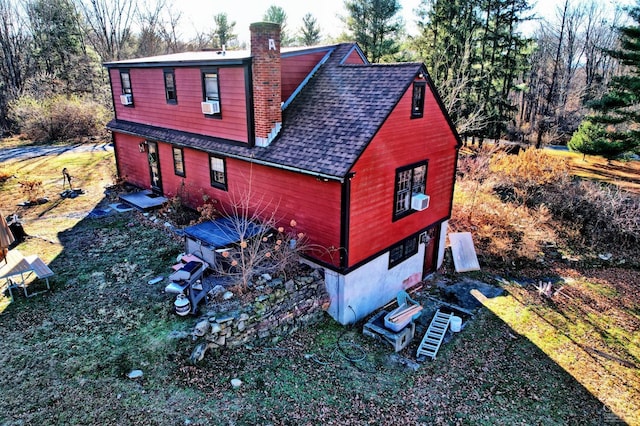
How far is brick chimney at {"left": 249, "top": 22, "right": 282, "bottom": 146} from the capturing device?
11.1m

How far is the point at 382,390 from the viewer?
8758 millimetres

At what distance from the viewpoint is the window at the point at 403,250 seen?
489 inches

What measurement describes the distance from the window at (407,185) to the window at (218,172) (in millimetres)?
5730

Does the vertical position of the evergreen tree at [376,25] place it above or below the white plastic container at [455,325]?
above

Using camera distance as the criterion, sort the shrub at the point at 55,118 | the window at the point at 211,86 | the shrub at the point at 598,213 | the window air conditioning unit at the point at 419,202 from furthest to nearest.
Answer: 1. the shrub at the point at 55,118
2. the shrub at the point at 598,213
3. the window at the point at 211,86
4. the window air conditioning unit at the point at 419,202

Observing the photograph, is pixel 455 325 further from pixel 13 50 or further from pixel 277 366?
pixel 13 50

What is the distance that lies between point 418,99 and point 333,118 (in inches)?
103

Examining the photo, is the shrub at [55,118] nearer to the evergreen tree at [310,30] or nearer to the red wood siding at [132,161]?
the red wood siding at [132,161]

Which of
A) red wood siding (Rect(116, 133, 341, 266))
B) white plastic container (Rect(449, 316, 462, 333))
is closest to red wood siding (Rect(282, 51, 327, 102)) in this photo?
red wood siding (Rect(116, 133, 341, 266))

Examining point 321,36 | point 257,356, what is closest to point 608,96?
point 257,356

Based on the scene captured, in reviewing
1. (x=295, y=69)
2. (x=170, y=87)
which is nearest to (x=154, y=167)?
(x=170, y=87)

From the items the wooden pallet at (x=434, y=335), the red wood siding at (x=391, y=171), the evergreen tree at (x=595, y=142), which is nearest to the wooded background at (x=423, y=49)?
the evergreen tree at (x=595, y=142)

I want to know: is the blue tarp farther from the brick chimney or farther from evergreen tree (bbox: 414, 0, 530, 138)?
evergreen tree (bbox: 414, 0, 530, 138)

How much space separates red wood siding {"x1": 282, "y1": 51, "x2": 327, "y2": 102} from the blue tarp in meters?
4.39
